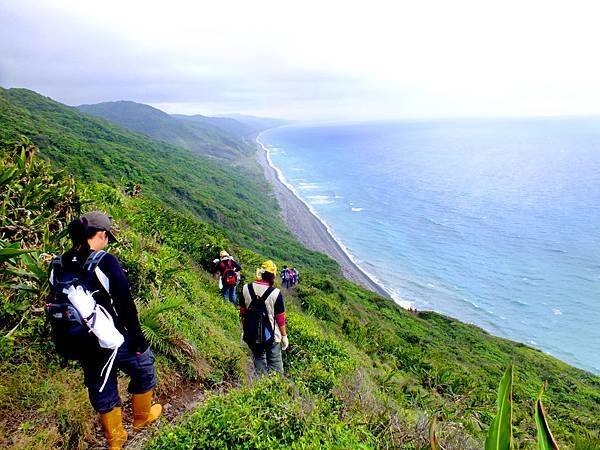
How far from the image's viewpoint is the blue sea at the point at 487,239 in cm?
3722

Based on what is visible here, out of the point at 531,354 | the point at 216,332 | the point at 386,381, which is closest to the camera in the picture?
the point at 216,332

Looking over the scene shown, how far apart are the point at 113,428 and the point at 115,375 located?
17.5 inches

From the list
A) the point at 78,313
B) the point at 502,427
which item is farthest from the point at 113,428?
the point at 502,427

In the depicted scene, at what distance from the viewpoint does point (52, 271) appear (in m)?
2.54

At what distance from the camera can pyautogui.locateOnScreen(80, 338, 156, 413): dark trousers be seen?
9.03 ft

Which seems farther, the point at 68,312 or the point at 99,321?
the point at 99,321

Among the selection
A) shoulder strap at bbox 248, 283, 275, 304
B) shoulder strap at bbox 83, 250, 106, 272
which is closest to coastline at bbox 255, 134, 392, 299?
shoulder strap at bbox 248, 283, 275, 304

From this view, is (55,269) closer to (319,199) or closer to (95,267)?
(95,267)

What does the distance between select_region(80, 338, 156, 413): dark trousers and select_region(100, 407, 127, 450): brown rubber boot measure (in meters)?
0.06

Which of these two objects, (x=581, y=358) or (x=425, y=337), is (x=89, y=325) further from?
(x=581, y=358)

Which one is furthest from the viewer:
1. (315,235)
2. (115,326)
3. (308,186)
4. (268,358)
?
(308,186)

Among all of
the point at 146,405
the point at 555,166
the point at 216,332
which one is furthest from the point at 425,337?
the point at 555,166

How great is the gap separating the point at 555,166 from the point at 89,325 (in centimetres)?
13476

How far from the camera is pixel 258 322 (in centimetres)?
446
